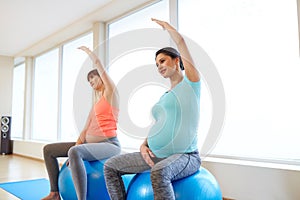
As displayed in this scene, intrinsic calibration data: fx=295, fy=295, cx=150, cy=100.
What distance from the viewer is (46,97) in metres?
5.68

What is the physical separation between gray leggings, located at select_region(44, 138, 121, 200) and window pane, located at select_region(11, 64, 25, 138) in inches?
179

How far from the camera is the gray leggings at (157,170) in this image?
1452 mm

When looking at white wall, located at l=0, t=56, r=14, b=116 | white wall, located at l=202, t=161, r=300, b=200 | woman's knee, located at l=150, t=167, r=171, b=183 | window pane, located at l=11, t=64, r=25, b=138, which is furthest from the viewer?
window pane, located at l=11, t=64, r=25, b=138

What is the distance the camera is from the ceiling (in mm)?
3574

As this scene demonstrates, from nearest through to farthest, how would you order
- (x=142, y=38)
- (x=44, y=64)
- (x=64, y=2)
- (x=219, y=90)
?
(x=142, y=38)
(x=219, y=90)
(x=64, y=2)
(x=44, y=64)

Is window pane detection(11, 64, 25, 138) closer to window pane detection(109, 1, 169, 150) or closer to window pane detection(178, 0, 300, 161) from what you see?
window pane detection(109, 1, 169, 150)

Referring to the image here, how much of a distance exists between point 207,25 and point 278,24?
0.71m

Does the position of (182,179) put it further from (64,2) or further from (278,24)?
(64,2)

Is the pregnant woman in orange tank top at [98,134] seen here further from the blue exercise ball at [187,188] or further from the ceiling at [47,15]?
the ceiling at [47,15]

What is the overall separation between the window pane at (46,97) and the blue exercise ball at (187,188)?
392 cm

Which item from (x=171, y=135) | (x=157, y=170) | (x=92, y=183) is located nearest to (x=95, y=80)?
(x=92, y=183)

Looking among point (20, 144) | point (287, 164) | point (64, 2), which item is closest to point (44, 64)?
point (20, 144)

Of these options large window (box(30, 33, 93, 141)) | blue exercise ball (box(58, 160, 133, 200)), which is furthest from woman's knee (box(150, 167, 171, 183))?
large window (box(30, 33, 93, 141))

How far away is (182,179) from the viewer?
62.0 inches
